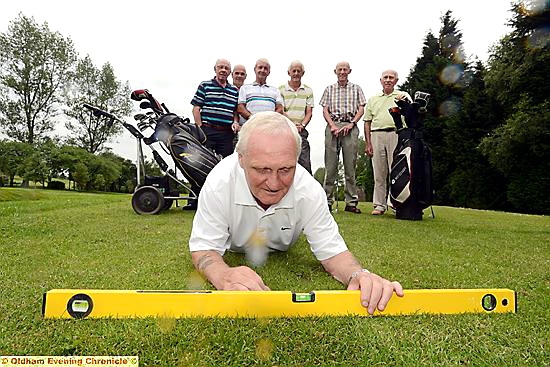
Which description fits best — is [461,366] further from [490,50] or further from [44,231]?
[490,50]

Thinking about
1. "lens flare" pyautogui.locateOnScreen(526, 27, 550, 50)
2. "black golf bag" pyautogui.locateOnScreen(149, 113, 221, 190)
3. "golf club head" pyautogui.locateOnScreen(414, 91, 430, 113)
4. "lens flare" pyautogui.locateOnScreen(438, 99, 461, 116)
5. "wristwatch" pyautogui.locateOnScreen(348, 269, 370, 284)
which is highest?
"lens flare" pyautogui.locateOnScreen(526, 27, 550, 50)

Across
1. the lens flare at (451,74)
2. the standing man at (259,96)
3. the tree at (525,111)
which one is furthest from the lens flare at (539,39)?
the standing man at (259,96)

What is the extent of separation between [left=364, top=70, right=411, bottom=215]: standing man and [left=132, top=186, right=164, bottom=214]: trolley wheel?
2797 millimetres

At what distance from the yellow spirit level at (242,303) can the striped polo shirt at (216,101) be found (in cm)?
454

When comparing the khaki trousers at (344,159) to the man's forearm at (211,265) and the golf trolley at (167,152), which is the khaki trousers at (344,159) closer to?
the golf trolley at (167,152)

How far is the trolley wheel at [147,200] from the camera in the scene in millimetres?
5605

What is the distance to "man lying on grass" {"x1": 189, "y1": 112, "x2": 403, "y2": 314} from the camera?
201cm

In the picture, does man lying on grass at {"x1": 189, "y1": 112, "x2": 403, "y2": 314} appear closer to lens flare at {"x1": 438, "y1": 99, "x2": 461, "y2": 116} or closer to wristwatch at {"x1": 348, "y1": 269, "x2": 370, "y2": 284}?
wristwatch at {"x1": 348, "y1": 269, "x2": 370, "y2": 284}

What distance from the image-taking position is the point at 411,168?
5723 mm

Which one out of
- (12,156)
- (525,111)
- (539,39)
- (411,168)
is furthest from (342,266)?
(12,156)

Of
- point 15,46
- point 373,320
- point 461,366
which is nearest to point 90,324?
point 373,320

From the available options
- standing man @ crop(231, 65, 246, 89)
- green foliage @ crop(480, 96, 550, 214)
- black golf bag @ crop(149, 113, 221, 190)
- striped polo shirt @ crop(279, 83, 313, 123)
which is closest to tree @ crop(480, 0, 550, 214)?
green foliage @ crop(480, 96, 550, 214)

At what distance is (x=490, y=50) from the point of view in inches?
1045

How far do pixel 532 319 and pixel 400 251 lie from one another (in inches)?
60.2
